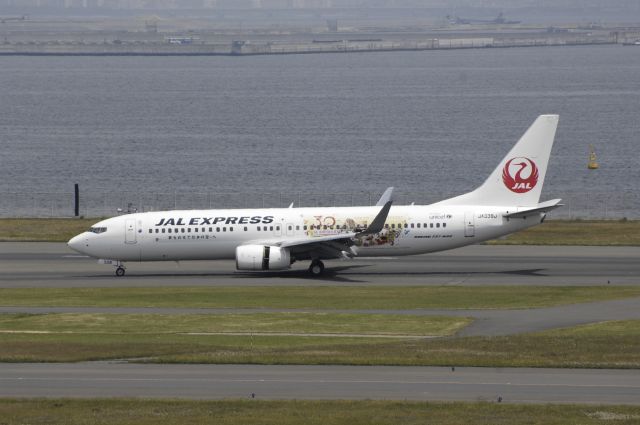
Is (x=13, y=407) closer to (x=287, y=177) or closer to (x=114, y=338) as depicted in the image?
(x=114, y=338)

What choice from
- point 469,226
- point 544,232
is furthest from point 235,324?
point 544,232

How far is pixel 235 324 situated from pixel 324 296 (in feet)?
29.2

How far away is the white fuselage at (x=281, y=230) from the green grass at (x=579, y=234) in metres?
12.0

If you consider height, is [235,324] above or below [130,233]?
below

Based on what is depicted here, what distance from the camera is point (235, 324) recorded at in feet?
165

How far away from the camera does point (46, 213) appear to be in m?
108

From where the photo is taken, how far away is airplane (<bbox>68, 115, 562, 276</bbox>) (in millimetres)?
66000

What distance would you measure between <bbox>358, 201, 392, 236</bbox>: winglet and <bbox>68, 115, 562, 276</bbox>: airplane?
0.76ft

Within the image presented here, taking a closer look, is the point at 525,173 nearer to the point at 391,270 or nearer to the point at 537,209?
the point at 537,209

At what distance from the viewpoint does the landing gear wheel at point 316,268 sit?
66.4 m

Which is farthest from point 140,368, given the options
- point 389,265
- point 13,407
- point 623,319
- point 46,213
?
point 46,213

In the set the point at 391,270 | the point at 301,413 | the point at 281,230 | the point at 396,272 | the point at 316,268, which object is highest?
the point at 281,230

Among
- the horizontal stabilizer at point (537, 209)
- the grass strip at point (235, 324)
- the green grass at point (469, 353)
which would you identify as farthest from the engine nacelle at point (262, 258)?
the green grass at point (469, 353)

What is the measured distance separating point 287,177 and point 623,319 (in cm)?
9068
